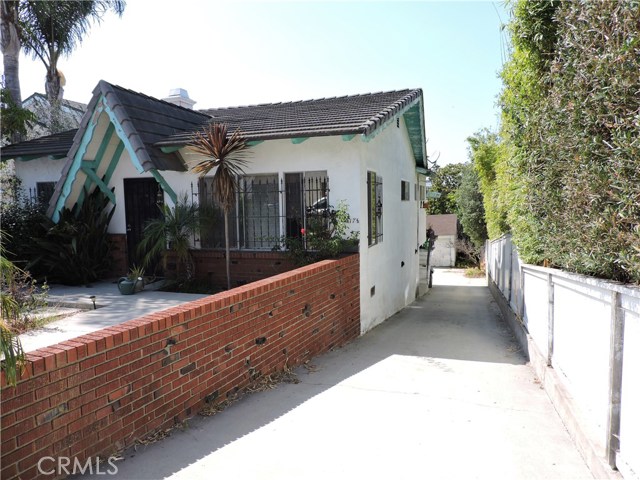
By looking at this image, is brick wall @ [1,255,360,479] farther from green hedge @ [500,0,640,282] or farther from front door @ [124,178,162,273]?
front door @ [124,178,162,273]

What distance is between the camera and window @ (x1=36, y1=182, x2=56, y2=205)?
430 inches

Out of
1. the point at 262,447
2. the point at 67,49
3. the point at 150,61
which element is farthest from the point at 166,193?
the point at 67,49

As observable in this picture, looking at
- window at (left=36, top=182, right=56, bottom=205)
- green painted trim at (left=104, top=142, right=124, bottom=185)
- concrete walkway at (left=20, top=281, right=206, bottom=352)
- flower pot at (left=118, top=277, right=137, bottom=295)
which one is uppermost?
green painted trim at (left=104, top=142, right=124, bottom=185)

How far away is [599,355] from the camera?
3.54 metres

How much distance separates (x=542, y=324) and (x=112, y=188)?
8851 mm

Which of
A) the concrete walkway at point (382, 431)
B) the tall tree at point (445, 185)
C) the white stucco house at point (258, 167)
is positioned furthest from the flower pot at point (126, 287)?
the tall tree at point (445, 185)

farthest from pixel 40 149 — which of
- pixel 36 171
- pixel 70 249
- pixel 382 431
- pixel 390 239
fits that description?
pixel 382 431

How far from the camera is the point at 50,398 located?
284 cm

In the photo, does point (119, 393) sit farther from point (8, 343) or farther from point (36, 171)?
point (36, 171)

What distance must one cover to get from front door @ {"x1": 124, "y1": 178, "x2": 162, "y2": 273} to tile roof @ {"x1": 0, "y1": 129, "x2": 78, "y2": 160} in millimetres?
2098

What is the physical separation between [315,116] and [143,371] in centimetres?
723

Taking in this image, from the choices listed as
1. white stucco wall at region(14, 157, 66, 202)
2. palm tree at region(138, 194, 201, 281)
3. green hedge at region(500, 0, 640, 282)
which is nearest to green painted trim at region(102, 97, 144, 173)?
palm tree at region(138, 194, 201, 281)

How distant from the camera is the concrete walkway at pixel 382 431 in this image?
3277mm

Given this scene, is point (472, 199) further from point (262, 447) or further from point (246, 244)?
point (262, 447)
